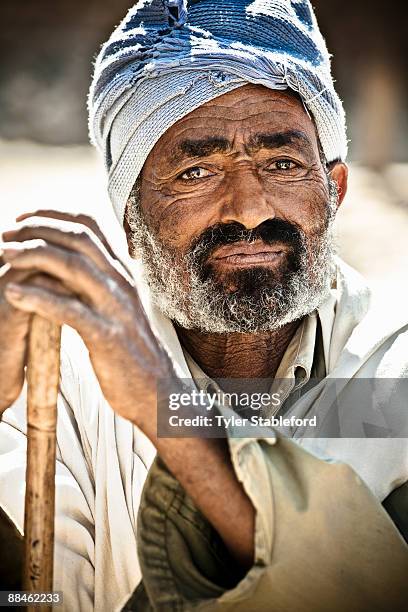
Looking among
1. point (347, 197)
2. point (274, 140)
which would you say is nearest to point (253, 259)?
point (274, 140)

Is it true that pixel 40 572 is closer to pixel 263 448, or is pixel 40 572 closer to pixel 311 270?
pixel 263 448

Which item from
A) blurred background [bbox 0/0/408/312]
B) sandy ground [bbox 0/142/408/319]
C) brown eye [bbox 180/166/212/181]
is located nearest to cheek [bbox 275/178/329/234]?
brown eye [bbox 180/166/212/181]

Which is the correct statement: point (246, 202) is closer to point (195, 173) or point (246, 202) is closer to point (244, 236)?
point (244, 236)

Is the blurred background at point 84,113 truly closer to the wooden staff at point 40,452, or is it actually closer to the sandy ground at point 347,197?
the sandy ground at point 347,197

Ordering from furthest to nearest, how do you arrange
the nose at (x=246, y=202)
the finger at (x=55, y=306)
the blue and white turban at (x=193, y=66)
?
the blue and white turban at (x=193, y=66)
the nose at (x=246, y=202)
the finger at (x=55, y=306)

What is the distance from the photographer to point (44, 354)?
88.7 inches

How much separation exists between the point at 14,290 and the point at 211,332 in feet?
3.89

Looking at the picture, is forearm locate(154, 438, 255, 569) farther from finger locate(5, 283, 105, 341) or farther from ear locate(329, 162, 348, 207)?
ear locate(329, 162, 348, 207)

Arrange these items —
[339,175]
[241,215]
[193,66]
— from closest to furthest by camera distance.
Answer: [241,215] → [193,66] → [339,175]

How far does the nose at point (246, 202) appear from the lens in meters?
3.05

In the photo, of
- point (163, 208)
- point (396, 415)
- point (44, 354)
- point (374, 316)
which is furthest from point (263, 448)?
point (163, 208)

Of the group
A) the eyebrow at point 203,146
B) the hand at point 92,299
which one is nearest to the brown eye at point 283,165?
the eyebrow at point 203,146

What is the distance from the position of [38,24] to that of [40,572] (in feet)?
16.6

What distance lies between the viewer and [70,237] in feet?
7.05
